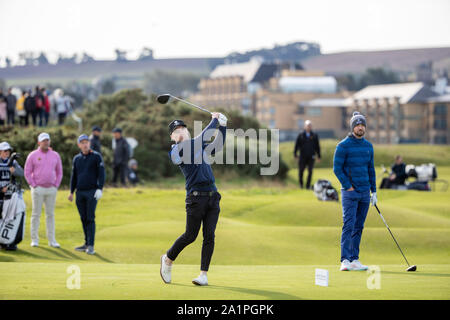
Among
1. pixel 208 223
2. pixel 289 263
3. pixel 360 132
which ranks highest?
pixel 360 132

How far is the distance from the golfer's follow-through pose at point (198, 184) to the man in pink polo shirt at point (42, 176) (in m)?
6.98

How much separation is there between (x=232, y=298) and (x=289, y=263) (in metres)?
7.45

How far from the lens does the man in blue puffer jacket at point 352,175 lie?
1232 cm

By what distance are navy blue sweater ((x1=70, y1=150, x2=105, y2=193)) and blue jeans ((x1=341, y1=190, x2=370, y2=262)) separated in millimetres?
5908

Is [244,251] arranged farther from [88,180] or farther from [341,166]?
[341,166]

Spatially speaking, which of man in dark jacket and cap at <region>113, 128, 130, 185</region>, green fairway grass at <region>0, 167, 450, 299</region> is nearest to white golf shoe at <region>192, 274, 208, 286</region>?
green fairway grass at <region>0, 167, 450, 299</region>

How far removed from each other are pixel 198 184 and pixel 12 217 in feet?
23.6

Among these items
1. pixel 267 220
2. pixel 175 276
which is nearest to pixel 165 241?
pixel 267 220

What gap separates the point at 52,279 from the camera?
11070 millimetres

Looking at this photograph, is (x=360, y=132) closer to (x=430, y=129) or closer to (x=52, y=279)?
(x=52, y=279)

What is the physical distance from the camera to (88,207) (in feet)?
53.7

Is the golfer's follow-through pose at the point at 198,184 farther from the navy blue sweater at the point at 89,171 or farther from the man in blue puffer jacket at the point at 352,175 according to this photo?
the navy blue sweater at the point at 89,171

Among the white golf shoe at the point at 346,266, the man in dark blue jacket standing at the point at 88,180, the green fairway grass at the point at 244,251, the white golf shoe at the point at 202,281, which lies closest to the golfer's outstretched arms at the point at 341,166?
the white golf shoe at the point at 346,266

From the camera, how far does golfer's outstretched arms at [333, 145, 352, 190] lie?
12.3 metres
